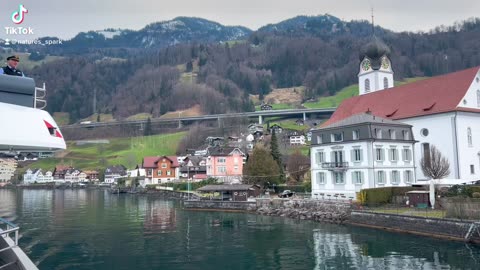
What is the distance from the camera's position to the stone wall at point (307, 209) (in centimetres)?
4323

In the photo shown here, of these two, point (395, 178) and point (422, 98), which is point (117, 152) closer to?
point (422, 98)

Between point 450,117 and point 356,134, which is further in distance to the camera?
point 450,117

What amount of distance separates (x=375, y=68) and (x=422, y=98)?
802 inches

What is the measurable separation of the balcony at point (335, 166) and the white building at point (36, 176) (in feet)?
467

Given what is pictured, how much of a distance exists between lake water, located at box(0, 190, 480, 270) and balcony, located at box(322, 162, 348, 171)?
937cm

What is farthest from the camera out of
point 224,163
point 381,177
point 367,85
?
point 224,163

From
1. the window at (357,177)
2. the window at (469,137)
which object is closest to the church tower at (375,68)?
the window at (469,137)

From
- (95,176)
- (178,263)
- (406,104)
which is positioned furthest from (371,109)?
(95,176)

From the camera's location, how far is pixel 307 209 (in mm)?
48562

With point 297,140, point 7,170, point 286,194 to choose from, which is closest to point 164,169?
point 297,140

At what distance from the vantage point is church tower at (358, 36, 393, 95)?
249 ft

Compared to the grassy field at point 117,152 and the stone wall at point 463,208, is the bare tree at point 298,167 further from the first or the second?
the grassy field at point 117,152

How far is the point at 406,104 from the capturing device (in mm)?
58531

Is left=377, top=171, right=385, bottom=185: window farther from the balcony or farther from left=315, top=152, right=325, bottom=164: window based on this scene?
left=315, top=152, right=325, bottom=164: window
